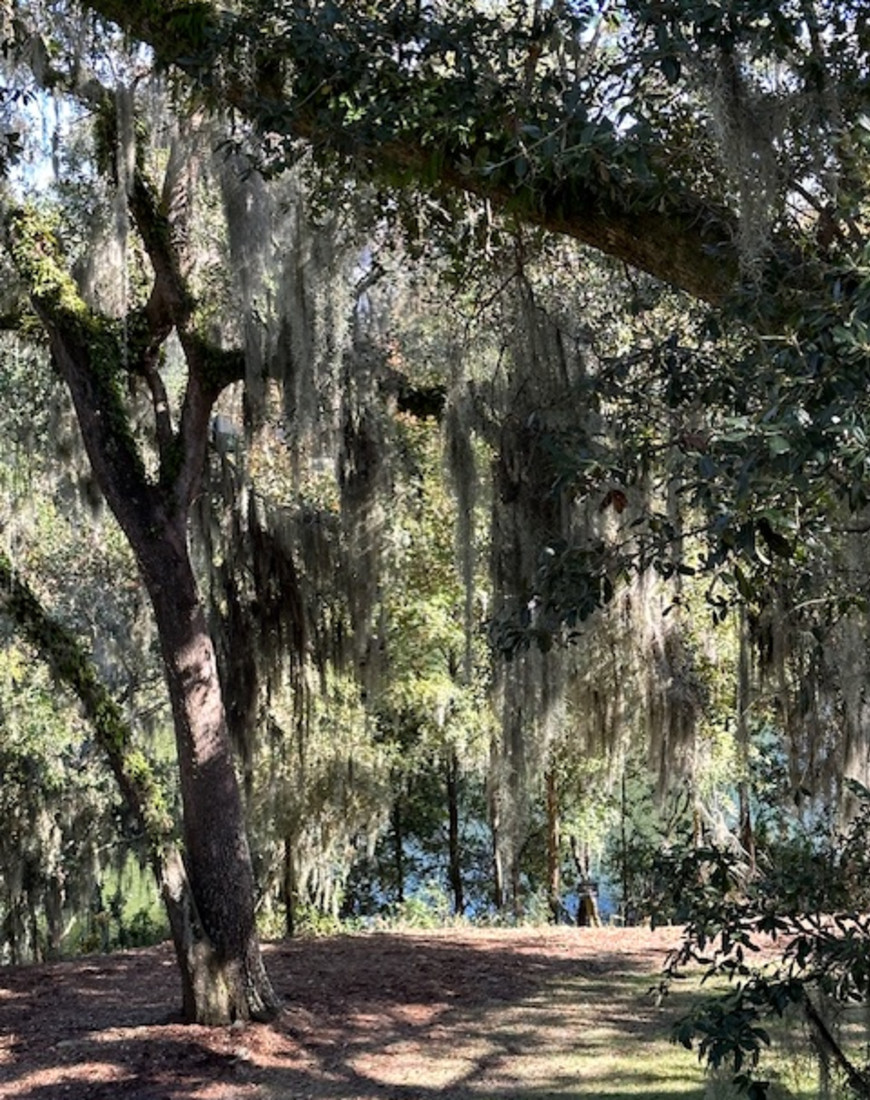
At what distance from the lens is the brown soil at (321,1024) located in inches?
199

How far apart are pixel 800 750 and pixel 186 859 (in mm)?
2966

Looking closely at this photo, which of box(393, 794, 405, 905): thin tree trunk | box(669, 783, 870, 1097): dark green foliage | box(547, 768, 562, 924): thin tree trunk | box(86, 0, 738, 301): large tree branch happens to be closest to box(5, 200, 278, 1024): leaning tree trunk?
box(86, 0, 738, 301): large tree branch

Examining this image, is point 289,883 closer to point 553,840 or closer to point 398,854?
point 553,840

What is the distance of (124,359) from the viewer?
229 inches

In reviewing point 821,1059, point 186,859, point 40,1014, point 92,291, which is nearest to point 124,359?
point 92,291

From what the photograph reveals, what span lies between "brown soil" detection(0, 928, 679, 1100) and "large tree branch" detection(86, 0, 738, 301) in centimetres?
347

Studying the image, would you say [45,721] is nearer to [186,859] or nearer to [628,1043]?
[186,859]

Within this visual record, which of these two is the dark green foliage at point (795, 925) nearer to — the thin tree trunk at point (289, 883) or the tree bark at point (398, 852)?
the thin tree trunk at point (289, 883)

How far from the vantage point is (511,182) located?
3033 millimetres

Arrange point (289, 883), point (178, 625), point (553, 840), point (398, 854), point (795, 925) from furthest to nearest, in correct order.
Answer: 1. point (398, 854)
2. point (553, 840)
3. point (289, 883)
4. point (178, 625)
5. point (795, 925)

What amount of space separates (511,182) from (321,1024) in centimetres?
433

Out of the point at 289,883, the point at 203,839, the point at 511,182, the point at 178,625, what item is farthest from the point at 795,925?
the point at 289,883

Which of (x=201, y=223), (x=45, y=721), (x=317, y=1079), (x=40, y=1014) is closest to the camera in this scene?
(x=317, y=1079)

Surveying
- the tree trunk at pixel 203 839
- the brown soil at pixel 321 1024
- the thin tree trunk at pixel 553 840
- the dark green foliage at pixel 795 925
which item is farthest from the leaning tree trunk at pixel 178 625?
the thin tree trunk at pixel 553 840
